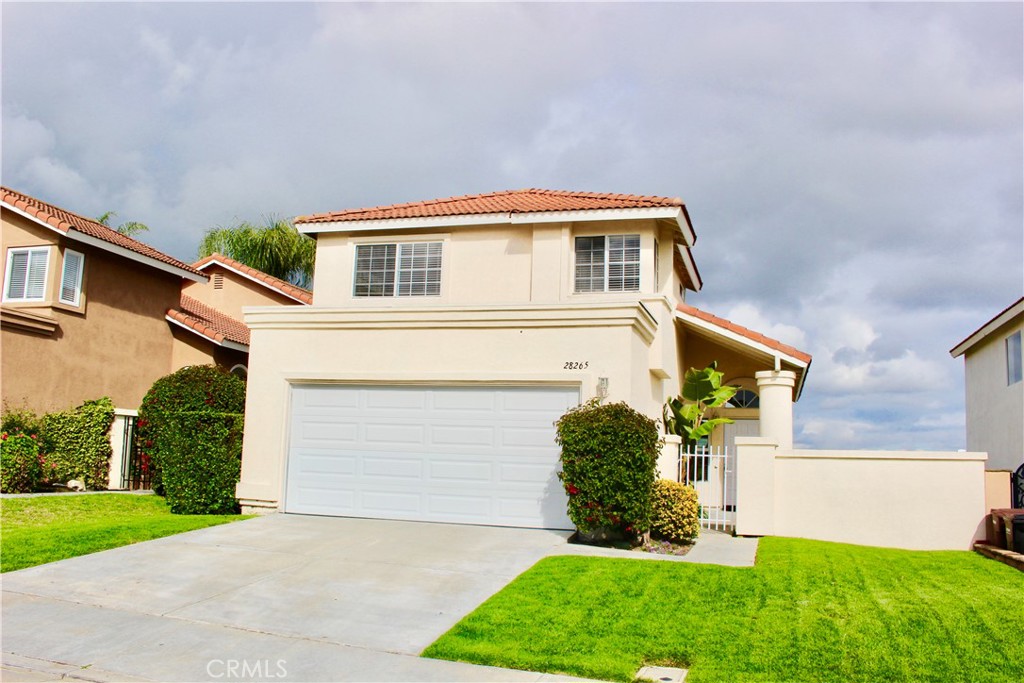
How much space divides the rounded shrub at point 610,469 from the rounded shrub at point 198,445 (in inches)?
256

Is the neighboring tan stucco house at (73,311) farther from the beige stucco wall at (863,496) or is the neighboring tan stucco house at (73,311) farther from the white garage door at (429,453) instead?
the beige stucco wall at (863,496)

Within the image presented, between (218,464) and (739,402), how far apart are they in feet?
43.7

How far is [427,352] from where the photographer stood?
14758 mm

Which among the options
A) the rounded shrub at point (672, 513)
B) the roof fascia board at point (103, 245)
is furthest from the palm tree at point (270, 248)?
the rounded shrub at point (672, 513)

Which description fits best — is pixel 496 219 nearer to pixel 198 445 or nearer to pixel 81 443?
pixel 198 445

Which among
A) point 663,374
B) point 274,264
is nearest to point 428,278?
point 663,374

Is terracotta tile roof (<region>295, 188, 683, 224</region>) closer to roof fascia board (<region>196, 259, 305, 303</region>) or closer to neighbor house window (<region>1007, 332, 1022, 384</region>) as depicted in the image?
roof fascia board (<region>196, 259, 305, 303</region>)

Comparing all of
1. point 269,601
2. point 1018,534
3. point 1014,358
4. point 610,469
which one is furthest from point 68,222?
point 1014,358

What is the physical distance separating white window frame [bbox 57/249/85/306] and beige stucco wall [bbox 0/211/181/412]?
101 millimetres

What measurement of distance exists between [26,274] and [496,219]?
11.0 meters

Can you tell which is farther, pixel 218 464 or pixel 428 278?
pixel 428 278

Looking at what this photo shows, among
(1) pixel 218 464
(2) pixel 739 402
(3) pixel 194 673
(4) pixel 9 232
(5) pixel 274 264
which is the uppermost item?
(5) pixel 274 264

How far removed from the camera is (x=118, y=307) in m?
20.9

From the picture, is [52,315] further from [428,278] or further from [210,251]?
[210,251]
